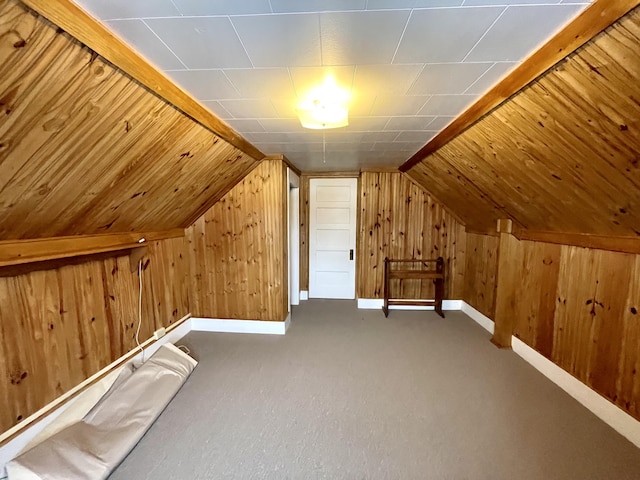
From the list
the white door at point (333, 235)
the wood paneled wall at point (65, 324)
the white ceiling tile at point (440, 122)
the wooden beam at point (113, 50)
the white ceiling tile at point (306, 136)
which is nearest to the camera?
the wooden beam at point (113, 50)

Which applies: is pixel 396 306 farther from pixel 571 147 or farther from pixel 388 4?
pixel 388 4

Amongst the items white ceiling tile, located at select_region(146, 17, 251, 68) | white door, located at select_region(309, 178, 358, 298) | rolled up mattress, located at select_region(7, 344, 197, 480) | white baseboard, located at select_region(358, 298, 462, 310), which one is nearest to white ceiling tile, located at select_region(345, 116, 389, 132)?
white ceiling tile, located at select_region(146, 17, 251, 68)

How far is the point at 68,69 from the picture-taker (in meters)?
1.07

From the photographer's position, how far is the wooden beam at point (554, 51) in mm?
948

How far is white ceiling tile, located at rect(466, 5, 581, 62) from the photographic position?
1026 mm

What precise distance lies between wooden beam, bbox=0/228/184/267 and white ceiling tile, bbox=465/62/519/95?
2.75 metres

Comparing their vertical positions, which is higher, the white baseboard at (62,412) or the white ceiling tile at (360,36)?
the white ceiling tile at (360,36)

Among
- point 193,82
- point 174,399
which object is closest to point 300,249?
point 174,399

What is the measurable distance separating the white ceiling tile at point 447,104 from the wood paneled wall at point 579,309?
1.48 m

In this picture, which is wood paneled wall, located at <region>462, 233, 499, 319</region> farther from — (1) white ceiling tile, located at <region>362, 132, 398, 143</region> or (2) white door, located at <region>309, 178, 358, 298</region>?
(1) white ceiling tile, located at <region>362, 132, 398, 143</region>

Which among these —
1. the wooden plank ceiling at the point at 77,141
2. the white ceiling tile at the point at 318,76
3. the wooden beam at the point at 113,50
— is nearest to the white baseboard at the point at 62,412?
the wooden plank ceiling at the point at 77,141

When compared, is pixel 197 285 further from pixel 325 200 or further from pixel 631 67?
pixel 631 67

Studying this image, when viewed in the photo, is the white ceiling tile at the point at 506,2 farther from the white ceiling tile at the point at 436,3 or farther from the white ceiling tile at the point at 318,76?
the white ceiling tile at the point at 318,76

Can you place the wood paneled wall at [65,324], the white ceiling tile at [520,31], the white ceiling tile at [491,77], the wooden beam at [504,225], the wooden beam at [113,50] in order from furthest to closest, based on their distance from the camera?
the wooden beam at [504,225]
the wood paneled wall at [65,324]
the white ceiling tile at [491,77]
the white ceiling tile at [520,31]
the wooden beam at [113,50]
